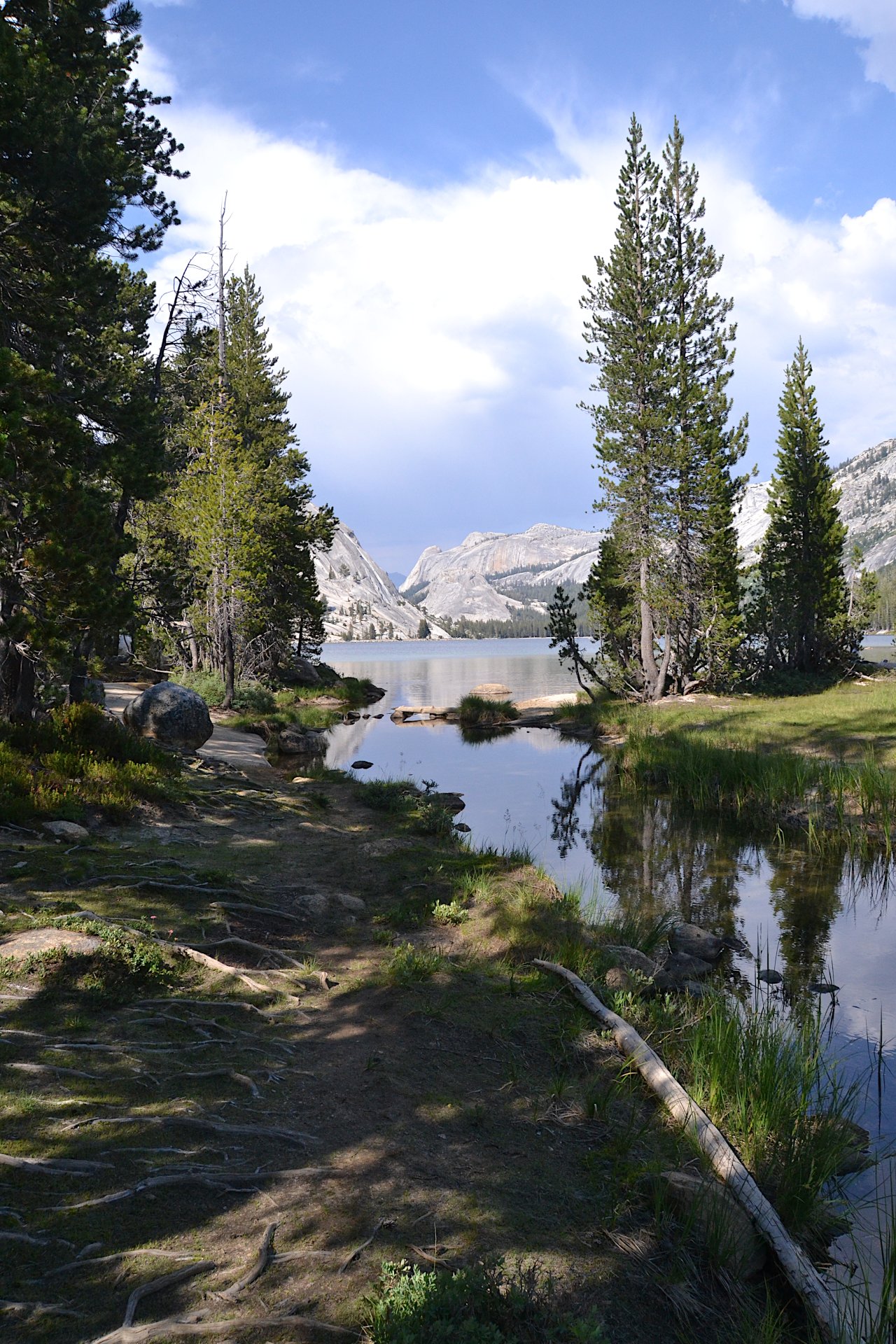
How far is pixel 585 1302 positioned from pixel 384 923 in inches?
211

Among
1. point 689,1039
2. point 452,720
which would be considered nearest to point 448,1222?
point 689,1039

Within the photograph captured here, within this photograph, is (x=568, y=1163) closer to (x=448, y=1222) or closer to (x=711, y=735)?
(x=448, y=1222)

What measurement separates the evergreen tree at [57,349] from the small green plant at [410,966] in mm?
6585

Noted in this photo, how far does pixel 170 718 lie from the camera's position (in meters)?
17.0

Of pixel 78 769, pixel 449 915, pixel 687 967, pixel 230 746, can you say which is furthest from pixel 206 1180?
pixel 230 746

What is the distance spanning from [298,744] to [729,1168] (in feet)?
72.4

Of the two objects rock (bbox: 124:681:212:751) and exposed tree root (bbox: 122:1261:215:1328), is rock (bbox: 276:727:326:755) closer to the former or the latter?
rock (bbox: 124:681:212:751)

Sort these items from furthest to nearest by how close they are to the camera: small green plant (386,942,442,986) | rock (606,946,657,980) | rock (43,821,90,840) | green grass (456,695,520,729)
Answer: green grass (456,695,520,729) → rock (43,821,90,840) → rock (606,946,657,980) → small green plant (386,942,442,986)

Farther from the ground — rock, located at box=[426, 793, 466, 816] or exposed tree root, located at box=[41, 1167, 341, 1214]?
exposed tree root, located at box=[41, 1167, 341, 1214]

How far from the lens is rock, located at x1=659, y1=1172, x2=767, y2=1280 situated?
3949 mm

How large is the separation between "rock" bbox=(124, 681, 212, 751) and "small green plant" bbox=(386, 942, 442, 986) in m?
10.8

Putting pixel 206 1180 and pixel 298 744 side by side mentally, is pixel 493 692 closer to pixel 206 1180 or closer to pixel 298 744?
pixel 298 744

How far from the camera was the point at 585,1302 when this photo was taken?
3.45m

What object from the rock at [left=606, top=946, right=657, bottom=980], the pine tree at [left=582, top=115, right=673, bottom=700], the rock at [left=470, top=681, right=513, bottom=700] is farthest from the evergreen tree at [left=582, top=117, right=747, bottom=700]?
the rock at [left=606, top=946, right=657, bottom=980]
